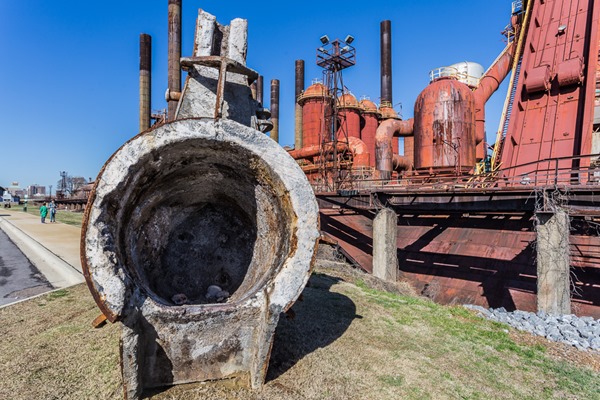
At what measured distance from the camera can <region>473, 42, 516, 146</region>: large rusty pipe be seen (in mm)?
19203

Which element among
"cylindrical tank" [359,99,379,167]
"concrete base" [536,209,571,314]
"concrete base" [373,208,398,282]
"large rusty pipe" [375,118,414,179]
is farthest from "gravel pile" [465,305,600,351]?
"cylindrical tank" [359,99,379,167]

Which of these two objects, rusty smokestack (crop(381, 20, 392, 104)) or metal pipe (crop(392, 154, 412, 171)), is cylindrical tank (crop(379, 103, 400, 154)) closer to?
rusty smokestack (crop(381, 20, 392, 104))

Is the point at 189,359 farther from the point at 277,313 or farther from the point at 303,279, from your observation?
the point at 303,279

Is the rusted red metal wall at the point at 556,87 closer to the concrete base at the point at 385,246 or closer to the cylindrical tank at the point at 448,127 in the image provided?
the cylindrical tank at the point at 448,127

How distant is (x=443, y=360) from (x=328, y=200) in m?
10.0

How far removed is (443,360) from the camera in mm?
4047

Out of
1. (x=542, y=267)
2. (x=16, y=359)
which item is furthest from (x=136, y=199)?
(x=542, y=267)

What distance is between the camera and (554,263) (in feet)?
27.1

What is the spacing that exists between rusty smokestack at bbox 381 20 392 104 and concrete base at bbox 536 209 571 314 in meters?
25.3

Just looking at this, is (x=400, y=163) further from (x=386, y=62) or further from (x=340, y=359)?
(x=340, y=359)

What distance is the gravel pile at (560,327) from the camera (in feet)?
19.2

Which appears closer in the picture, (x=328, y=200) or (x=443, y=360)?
(x=443, y=360)

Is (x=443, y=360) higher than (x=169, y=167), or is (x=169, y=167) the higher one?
(x=169, y=167)

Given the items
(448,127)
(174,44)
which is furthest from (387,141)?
(174,44)
